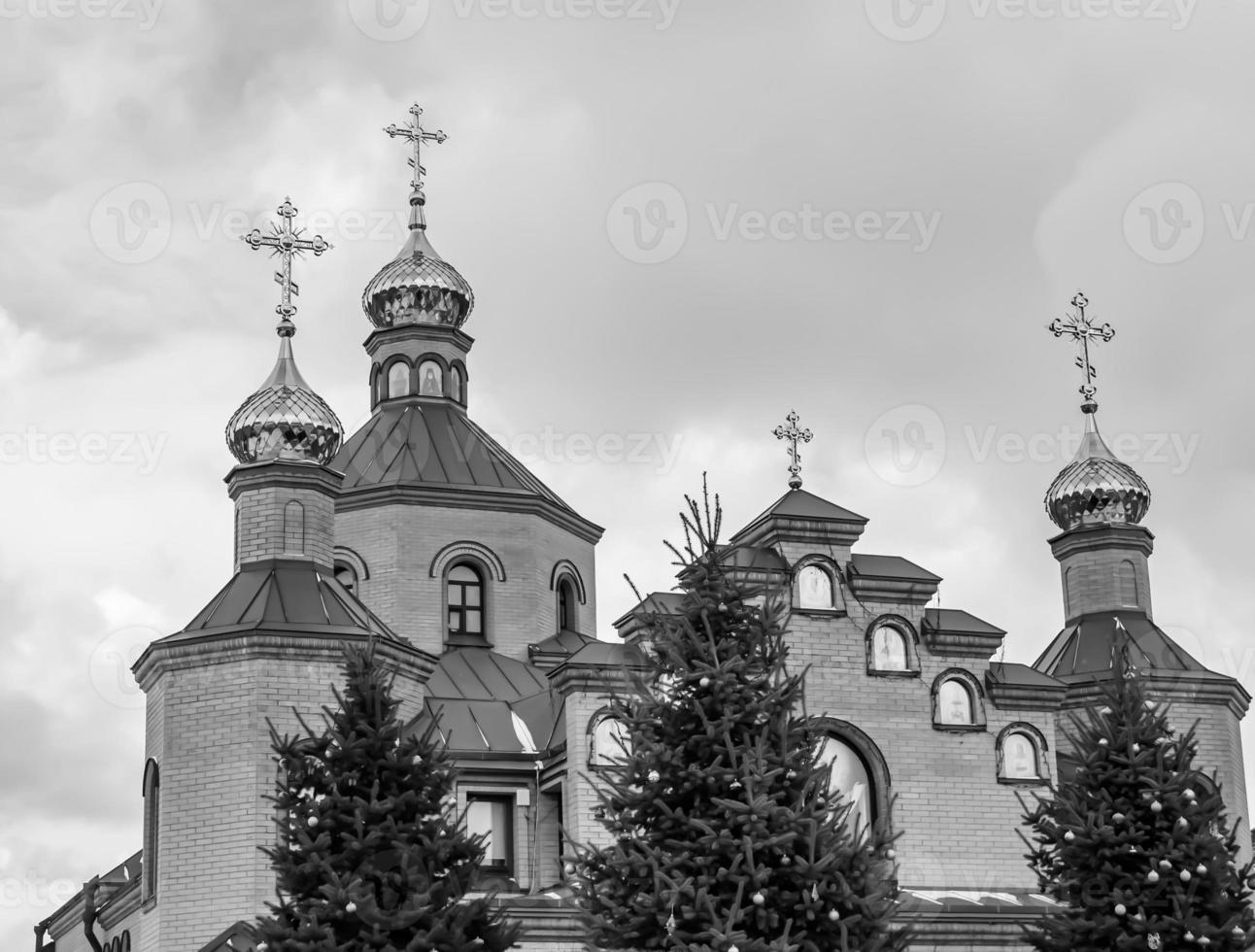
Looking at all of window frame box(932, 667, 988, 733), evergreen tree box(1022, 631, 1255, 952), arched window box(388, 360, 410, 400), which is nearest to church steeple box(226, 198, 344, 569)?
arched window box(388, 360, 410, 400)

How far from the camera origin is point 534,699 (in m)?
24.3

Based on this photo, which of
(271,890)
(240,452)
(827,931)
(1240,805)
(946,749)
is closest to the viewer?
(827,931)

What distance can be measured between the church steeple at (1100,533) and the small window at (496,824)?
373 inches

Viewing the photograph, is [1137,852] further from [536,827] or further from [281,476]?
[281,476]

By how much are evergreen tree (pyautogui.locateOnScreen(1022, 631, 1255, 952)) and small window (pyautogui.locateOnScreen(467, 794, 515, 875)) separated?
7040 mm

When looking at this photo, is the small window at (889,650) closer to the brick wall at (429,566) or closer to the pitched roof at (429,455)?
the brick wall at (429,566)

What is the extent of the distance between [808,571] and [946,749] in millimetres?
2688

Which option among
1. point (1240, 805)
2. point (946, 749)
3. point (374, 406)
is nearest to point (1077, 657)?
point (1240, 805)

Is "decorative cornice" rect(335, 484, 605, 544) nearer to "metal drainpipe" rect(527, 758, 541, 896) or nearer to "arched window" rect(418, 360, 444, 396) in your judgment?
"arched window" rect(418, 360, 444, 396)

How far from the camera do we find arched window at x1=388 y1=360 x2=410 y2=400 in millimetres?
29859

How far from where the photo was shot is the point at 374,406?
98.4ft

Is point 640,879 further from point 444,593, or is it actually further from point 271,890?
point 444,593

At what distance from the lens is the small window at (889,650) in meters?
22.2

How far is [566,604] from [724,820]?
45.5 feet
